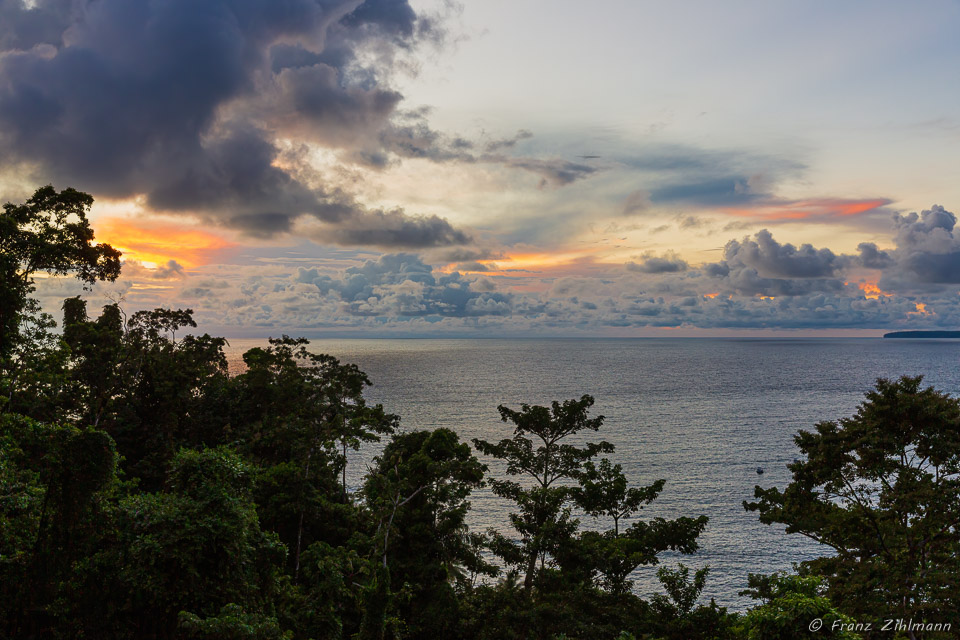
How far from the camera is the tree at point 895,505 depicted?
17.8 meters

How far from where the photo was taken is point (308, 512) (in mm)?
32844

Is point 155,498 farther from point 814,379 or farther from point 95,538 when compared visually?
point 814,379

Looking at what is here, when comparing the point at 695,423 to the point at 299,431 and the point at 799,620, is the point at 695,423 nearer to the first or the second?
the point at 299,431

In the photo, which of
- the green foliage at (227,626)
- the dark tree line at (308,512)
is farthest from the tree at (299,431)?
the green foliage at (227,626)

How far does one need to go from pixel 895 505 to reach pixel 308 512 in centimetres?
2952

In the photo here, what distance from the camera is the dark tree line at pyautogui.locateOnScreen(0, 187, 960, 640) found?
12969mm

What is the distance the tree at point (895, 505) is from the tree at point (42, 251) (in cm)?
3099

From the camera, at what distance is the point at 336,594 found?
22.4 meters

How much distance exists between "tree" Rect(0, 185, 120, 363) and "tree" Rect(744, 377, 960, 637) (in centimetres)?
3099

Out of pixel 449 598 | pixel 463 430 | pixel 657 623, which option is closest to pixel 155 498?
pixel 449 598

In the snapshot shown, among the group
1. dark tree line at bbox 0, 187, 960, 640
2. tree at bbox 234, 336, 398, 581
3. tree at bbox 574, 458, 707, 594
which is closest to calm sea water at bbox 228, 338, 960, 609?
tree at bbox 574, 458, 707, 594

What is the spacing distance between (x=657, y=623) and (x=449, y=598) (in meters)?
10.4

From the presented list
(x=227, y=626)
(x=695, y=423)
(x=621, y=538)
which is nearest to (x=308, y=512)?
(x=621, y=538)

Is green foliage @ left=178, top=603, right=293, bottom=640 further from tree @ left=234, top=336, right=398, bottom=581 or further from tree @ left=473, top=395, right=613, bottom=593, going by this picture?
tree @ left=473, top=395, right=613, bottom=593
